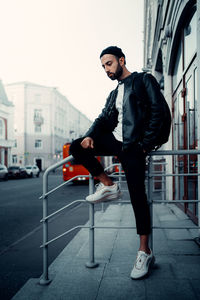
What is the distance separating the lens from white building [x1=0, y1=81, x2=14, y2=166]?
36062 mm

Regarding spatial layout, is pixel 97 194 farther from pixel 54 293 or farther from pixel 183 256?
pixel 183 256

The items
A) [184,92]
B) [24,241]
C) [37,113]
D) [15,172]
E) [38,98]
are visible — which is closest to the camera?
[24,241]

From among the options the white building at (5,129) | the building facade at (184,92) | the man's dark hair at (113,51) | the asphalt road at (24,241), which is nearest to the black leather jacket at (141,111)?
the man's dark hair at (113,51)

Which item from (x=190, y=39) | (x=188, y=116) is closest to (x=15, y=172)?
(x=188, y=116)

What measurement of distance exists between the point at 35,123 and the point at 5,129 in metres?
15.1

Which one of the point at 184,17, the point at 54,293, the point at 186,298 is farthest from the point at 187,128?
the point at 54,293

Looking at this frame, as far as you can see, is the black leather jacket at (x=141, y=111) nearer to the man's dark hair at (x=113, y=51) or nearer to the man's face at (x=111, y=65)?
the man's face at (x=111, y=65)

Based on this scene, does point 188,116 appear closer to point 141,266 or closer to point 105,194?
point 105,194

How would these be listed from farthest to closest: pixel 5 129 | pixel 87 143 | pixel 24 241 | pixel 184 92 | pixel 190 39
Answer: pixel 5 129
pixel 184 92
pixel 190 39
pixel 24 241
pixel 87 143

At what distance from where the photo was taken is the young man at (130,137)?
2.43m

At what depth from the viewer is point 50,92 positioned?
51.8m

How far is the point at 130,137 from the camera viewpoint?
2.46 metres

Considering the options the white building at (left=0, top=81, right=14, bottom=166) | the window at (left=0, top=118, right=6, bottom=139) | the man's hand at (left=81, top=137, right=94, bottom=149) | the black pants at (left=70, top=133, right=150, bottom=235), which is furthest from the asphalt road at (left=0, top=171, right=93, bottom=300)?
the window at (left=0, top=118, right=6, bottom=139)

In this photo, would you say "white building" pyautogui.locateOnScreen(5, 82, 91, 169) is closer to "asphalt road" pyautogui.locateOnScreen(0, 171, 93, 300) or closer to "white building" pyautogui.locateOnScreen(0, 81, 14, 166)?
"white building" pyautogui.locateOnScreen(0, 81, 14, 166)
